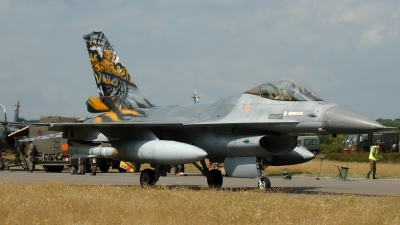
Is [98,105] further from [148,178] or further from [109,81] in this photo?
[148,178]

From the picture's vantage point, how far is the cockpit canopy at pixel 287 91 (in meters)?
13.2

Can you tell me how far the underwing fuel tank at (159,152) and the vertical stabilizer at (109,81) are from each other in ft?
8.54

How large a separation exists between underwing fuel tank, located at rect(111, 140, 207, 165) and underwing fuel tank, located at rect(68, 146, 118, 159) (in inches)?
7.2

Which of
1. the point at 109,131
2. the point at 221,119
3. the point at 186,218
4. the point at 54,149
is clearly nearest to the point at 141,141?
the point at 109,131

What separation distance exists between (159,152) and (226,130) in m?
1.72

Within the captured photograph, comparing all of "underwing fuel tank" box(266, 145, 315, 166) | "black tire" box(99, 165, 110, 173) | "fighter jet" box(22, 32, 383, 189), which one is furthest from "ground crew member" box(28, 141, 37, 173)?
"underwing fuel tank" box(266, 145, 315, 166)

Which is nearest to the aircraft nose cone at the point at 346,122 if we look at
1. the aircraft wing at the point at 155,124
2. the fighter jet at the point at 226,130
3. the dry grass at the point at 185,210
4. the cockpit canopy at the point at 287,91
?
the fighter jet at the point at 226,130

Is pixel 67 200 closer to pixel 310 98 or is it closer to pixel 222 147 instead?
pixel 222 147

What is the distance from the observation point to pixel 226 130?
559 inches

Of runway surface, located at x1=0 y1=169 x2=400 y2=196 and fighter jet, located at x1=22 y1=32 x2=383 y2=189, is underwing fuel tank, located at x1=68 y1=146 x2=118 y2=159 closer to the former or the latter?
fighter jet, located at x1=22 y1=32 x2=383 y2=189

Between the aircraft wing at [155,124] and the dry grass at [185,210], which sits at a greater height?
the aircraft wing at [155,124]

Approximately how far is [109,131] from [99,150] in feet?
1.91

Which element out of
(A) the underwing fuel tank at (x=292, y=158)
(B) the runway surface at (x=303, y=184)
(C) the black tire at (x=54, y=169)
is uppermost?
(A) the underwing fuel tank at (x=292, y=158)

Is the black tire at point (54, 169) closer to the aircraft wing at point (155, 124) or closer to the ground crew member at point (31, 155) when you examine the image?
the ground crew member at point (31, 155)
